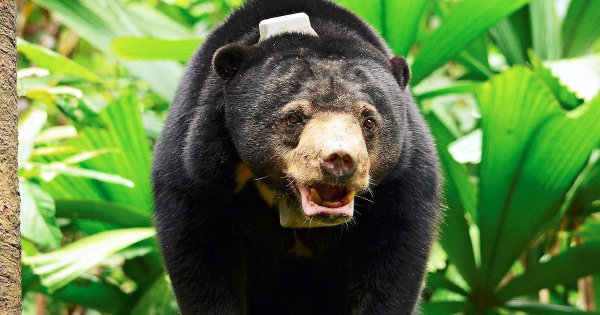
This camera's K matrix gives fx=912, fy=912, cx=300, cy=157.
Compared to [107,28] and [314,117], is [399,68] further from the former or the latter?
[107,28]

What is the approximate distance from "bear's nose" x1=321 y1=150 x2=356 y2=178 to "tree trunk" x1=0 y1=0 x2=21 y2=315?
0.99m

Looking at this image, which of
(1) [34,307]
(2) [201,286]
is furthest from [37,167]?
(1) [34,307]

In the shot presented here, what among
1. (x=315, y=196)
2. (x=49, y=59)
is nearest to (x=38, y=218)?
(x=49, y=59)

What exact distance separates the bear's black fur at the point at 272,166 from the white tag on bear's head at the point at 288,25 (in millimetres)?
40

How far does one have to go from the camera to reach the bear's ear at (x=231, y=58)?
11.1 ft

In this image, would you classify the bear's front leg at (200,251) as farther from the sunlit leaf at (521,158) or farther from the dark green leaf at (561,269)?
the dark green leaf at (561,269)

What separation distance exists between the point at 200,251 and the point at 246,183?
1.07ft

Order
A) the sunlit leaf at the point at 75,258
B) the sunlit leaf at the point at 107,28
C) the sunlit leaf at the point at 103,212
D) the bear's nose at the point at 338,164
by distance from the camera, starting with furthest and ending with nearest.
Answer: the sunlit leaf at the point at 107,28
the sunlit leaf at the point at 103,212
the sunlit leaf at the point at 75,258
the bear's nose at the point at 338,164

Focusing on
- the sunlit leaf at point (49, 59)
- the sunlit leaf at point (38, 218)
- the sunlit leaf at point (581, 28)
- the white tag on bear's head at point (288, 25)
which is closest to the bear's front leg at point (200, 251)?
the white tag on bear's head at point (288, 25)

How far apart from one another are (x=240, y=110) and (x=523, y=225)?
2322mm

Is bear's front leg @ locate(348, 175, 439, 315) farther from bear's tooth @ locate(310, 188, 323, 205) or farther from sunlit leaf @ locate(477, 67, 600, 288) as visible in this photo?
sunlit leaf @ locate(477, 67, 600, 288)

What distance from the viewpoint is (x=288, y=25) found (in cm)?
352

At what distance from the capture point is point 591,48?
629cm

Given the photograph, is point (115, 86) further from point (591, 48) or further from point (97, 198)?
point (591, 48)
